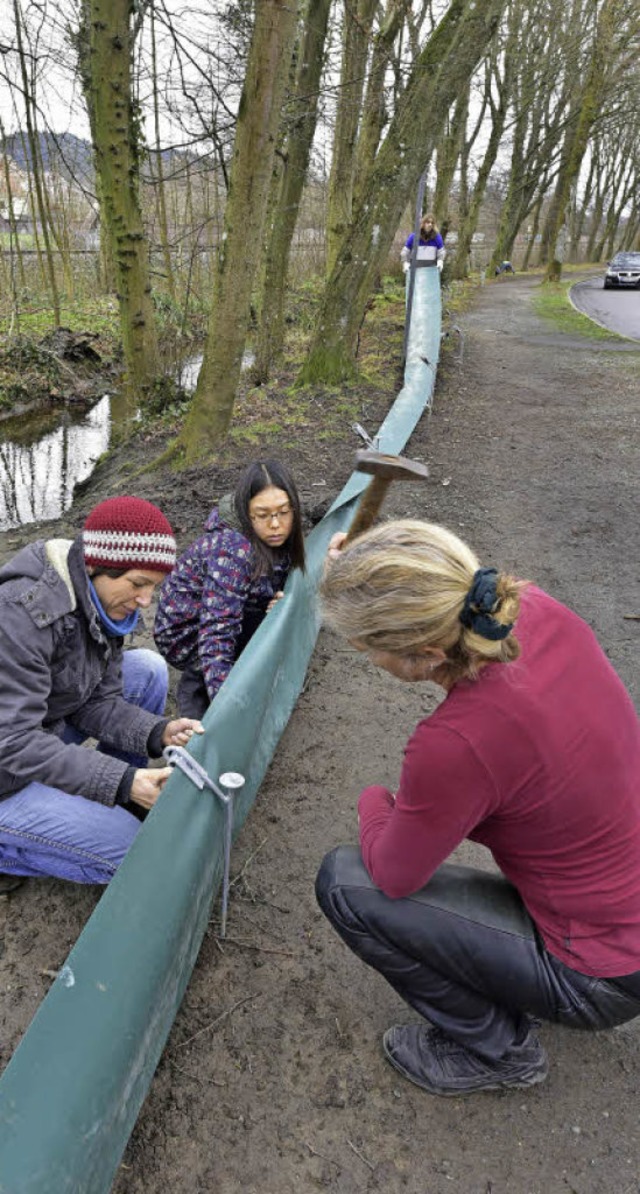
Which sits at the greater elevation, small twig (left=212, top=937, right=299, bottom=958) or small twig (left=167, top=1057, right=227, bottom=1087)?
small twig (left=212, top=937, right=299, bottom=958)

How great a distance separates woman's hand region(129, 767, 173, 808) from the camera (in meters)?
2.18

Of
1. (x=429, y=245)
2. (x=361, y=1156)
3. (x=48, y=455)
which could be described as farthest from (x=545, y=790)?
(x=429, y=245)

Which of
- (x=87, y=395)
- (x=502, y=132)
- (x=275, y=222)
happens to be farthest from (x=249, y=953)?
(x=502, y=132)

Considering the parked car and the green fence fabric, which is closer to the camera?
the green fence fabric

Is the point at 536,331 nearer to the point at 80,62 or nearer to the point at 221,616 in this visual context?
the point at 80,62

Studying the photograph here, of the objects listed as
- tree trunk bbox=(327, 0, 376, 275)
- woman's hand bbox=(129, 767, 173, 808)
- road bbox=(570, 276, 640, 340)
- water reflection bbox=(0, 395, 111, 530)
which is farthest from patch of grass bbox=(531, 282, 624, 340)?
woman's hand bbox=(129, 767, 173, 808)

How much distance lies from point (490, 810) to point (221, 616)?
1.72 metres

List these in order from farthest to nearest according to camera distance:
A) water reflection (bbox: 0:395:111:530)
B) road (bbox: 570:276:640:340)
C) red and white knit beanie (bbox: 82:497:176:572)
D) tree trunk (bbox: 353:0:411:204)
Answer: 1. road (bbox: 570:276:640:340)
2. tree trunk (bbox: 353:0:411:204)
3. water reflection (bbox: 0:395:111:530)
4. red and white knit beanie (bbox: 82:497:176:572)

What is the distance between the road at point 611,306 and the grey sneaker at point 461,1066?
12871mm

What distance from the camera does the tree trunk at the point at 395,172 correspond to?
755cm

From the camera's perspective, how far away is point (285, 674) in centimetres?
308

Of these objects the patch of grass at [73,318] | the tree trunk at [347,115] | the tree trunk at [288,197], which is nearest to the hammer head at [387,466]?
the tree trunk at [288,197]

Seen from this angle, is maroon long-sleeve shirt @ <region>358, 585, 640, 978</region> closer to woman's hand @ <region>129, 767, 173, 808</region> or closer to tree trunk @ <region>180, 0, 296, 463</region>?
woman's hand @ <region>129, 767, 173, 808</region>

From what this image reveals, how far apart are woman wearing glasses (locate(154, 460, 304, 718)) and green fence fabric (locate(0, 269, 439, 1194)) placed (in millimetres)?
436
